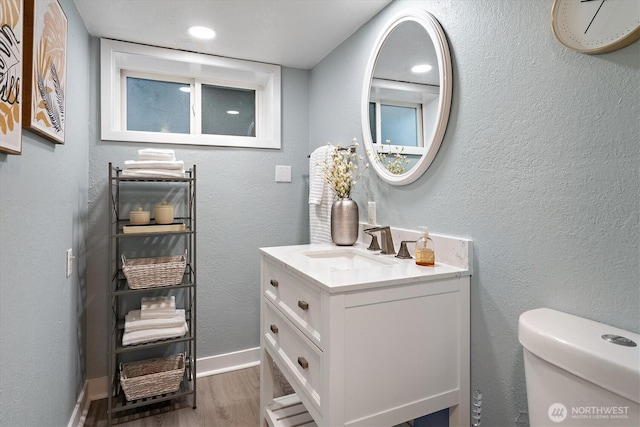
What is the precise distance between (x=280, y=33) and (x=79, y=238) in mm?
1540

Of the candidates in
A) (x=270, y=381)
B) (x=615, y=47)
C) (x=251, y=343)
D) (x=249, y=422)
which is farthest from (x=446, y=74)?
(x=251, y=343)

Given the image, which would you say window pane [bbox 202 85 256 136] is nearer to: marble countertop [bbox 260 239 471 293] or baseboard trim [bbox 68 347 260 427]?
marble countertop [bbox 260 239 471 293]

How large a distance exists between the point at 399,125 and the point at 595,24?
780mm

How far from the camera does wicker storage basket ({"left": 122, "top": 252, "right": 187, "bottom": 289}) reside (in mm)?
1841

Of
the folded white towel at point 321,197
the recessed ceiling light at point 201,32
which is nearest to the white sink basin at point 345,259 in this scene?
the folded white towel at point 321,197

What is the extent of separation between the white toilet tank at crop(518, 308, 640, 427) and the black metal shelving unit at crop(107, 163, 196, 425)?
1645mm

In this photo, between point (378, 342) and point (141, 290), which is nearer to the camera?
point (378, 342)

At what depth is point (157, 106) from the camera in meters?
2.33

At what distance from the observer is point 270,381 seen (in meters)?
1.73

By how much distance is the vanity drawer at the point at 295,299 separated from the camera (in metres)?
1.14

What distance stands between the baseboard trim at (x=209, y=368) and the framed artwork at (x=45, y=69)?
1442 millimetres

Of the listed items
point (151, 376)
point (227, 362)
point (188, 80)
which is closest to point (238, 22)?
point (188, 80)

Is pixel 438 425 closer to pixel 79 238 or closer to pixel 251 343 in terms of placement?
pixel 251 343

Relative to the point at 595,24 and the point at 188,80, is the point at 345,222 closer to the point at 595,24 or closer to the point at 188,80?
the point at 595,24
